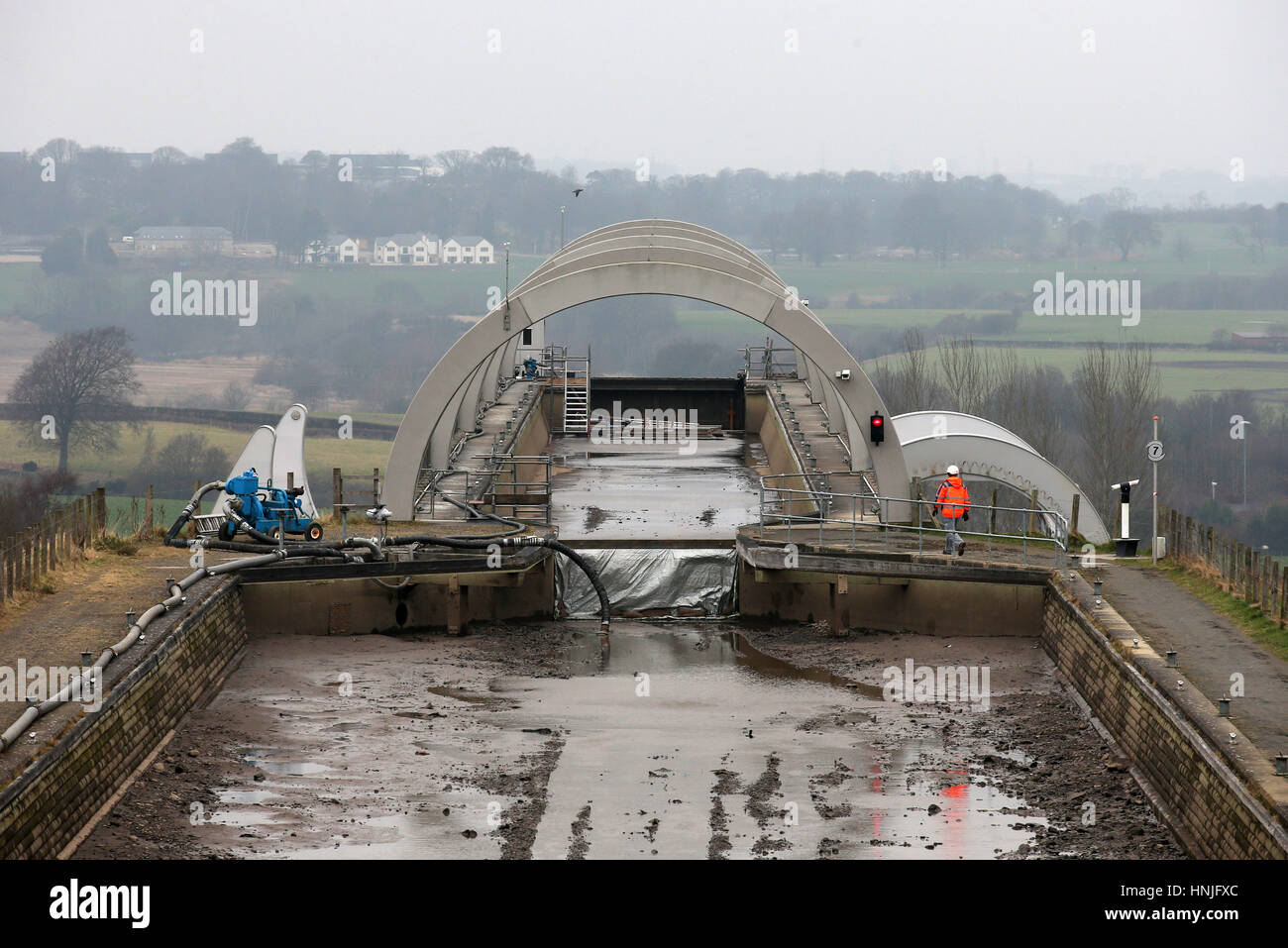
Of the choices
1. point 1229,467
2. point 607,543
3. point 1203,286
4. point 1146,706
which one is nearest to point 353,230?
point 1203,286

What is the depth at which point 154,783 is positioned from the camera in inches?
A: 650

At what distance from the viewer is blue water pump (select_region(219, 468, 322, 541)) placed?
2542cm

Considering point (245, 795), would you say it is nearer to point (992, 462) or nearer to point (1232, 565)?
point (1232, 565)

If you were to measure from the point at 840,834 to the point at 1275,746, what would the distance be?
162 inches

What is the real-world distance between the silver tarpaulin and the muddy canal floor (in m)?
1.70

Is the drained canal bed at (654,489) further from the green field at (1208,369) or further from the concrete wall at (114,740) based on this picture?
the green field at (1208,369)

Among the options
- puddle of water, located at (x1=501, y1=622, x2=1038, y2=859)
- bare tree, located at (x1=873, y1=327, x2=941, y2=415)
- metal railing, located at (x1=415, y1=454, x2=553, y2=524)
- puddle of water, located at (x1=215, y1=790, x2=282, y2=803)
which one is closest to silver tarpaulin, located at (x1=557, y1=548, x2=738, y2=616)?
metal railing, located at (x1=415, y1=454, x2=553, y2=524)

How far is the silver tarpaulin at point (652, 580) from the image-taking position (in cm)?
2681

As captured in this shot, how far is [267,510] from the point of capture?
2600cm

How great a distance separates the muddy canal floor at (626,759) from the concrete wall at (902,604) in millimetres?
351

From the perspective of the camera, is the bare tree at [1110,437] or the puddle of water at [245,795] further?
the bare tree at [1110,437]

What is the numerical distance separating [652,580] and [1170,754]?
40.4 ft

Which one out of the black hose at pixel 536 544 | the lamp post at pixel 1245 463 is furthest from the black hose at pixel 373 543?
the lamp post at pixel 1245 463

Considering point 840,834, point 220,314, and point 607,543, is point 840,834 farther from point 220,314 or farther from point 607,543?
point 220,314
